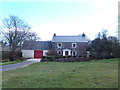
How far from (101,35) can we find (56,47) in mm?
11471

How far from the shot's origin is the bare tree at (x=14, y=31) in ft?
82.4

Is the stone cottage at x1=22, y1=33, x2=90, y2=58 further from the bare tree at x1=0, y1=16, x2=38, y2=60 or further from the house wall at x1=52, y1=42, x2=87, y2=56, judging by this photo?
the bare tree at x1=0, y1=16, x2=38, y2=60

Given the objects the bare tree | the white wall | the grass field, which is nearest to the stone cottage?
the white wall

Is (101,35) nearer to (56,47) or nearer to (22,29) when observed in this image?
(56,47)

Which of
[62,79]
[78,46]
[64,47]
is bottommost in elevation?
[62,79]

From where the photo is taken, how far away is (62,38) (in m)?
33.3

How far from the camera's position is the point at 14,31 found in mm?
25578

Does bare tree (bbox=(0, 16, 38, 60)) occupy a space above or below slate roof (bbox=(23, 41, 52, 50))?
above

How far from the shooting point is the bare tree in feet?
82.4

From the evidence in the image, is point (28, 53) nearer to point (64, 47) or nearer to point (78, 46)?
point (64, 47)

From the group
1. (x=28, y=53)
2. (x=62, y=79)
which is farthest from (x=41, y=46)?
(x=62, y=79)

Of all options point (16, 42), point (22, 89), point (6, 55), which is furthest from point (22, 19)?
point (22, 89)

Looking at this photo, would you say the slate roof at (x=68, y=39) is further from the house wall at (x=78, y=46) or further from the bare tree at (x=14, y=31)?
the bare tree at (x=14, y=31)

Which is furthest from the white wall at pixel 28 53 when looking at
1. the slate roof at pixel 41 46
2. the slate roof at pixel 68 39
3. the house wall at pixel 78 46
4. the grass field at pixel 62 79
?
the grass field at pixel 62 79
